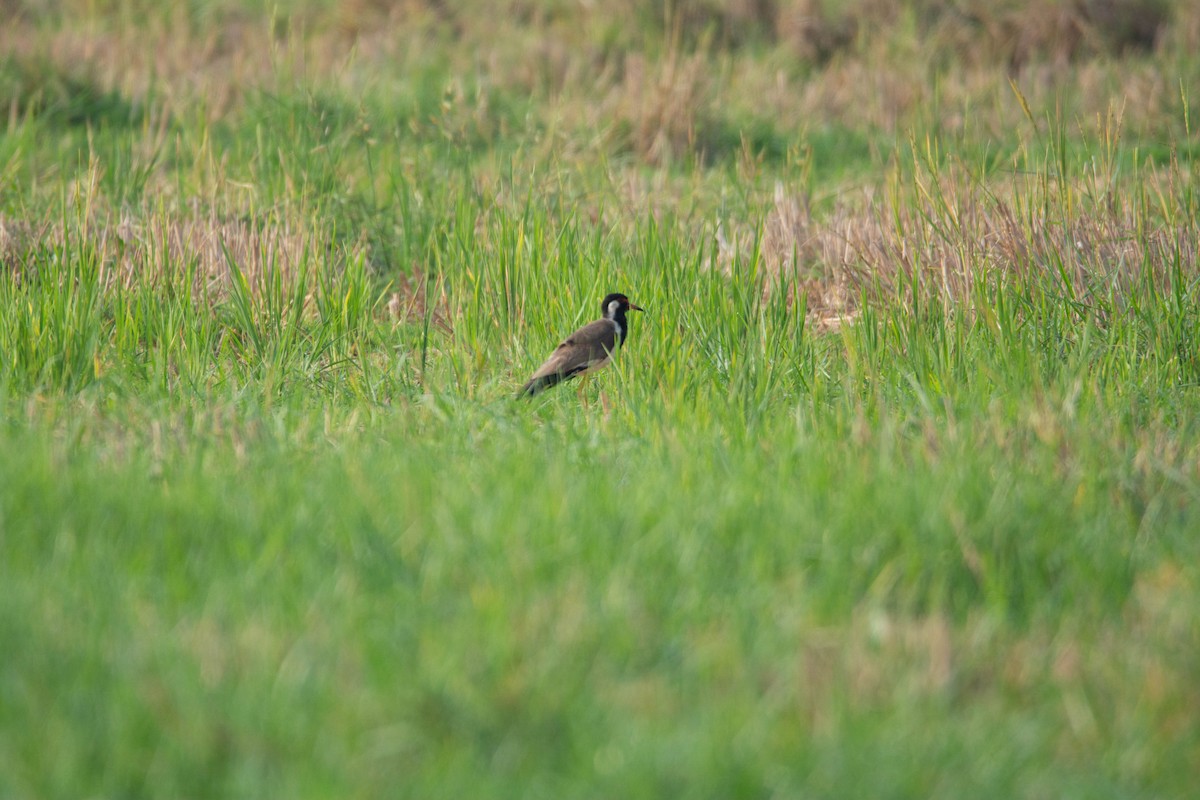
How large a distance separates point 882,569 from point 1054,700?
582 mm

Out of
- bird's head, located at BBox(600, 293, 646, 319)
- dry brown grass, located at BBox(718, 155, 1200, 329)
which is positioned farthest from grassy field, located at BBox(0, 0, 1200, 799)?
bird's head, located at BBox(600, 293, 646, 319)

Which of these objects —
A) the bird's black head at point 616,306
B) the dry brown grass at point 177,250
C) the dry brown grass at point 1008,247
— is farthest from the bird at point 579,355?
the dry brown grass at point 177,250

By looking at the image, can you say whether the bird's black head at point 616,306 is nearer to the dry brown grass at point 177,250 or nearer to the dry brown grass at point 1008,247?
the dry brown grass at point 1008,247

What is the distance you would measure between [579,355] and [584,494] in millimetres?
1494

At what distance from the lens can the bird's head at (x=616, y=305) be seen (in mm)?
5473

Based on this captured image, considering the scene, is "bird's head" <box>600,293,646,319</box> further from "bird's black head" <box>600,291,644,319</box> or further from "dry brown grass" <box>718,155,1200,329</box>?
"dry brown grass" <box>718,155,1200,329</box>

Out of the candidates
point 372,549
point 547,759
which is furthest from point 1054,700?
point 372,549

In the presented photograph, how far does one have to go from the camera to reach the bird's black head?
5.47m

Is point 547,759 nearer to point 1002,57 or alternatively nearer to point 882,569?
point 882,569

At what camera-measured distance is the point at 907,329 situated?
16.9 ft

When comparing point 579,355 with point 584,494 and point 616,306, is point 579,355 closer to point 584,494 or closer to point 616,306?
point 616,306

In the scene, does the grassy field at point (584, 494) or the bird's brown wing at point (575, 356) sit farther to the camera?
the bird's brown wing at point (575, 356)

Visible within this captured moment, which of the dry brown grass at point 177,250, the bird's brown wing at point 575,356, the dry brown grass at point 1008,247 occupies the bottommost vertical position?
the dry brown grass at point 177,250

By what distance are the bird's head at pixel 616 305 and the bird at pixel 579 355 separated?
0.65ft
